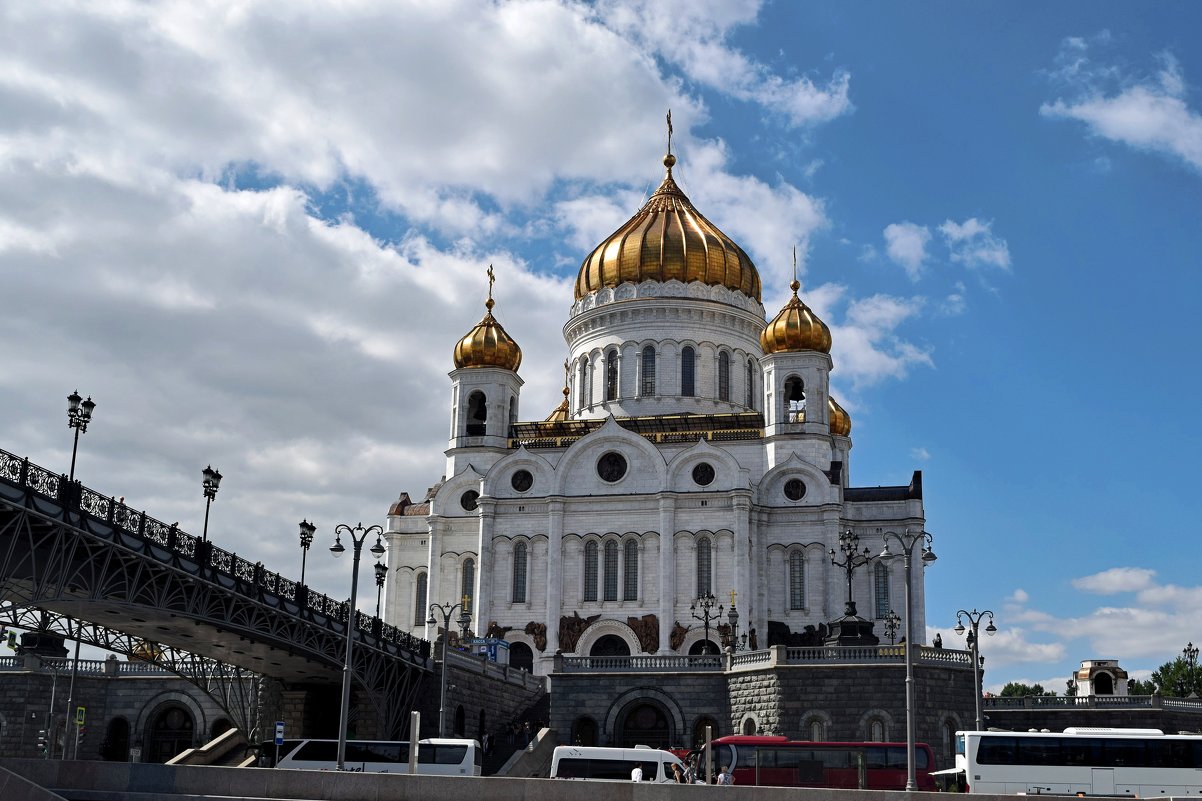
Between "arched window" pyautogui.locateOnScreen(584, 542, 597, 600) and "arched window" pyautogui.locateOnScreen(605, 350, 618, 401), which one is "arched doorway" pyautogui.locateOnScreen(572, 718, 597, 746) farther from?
"arched window" pyautogui.locateOnScreen(605, 350, 618, 401)

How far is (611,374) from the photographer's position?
7475 cm

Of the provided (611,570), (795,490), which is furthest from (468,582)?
(795,490)

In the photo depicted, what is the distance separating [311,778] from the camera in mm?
28109

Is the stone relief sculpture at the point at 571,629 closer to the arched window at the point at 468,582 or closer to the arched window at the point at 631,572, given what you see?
the arched window at the point at 631,572

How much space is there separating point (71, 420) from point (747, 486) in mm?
35873

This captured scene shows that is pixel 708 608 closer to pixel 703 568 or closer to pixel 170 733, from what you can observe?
pixel 703 568

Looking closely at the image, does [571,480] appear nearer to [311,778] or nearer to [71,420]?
[71,420]

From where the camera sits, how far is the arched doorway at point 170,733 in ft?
183

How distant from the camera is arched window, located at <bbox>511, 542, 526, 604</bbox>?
2613 inches

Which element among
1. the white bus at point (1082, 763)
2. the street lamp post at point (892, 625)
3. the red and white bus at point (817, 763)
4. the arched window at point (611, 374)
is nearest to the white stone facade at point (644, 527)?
the street lamp post at point (892, 625)

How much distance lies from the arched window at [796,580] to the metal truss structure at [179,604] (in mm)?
20646

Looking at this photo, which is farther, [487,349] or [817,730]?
[487,349]

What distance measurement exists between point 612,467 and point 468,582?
355 inches

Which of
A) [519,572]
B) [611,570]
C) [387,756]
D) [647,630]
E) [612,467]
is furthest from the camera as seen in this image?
[612,467]
